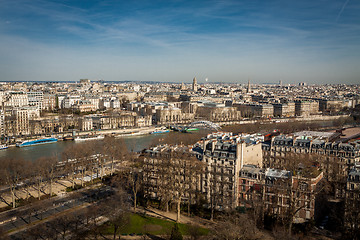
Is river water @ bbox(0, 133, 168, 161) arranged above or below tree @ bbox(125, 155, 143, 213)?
below

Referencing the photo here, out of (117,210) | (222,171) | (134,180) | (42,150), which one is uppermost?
(222,171)

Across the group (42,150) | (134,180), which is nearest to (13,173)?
(134,180)

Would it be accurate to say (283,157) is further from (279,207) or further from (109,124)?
(109,124)

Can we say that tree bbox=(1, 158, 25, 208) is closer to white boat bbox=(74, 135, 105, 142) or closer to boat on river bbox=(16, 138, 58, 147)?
boat on river bbox=(16, 138, 58, 147)

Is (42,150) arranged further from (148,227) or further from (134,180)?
(148,227)

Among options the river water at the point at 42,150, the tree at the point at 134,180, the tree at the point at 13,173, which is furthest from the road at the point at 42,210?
the river water at the point at 42,150

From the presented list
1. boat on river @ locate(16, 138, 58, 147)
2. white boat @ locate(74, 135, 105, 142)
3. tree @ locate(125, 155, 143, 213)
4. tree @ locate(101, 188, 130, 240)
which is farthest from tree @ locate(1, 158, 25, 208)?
white boat @ locate(74, 135, 105, 142)

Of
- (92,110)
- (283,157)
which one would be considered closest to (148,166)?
(283,157)

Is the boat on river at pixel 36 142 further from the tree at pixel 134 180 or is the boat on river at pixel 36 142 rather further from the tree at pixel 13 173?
the tree at pixel 134 180
